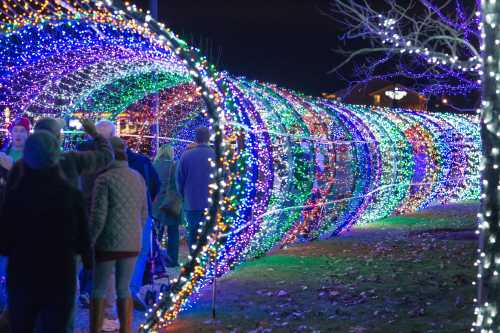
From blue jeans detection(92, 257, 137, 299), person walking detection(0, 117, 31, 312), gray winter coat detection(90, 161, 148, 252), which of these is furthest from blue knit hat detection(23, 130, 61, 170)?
person walking detection(0, 117, 31, 312)

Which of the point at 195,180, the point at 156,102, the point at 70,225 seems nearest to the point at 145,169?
the point at 195,180

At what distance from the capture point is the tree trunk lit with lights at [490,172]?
20.3 ft

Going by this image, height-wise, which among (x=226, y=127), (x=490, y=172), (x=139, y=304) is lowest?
(x=139, y=304)

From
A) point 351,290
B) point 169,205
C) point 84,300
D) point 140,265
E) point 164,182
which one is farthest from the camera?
point 164,182

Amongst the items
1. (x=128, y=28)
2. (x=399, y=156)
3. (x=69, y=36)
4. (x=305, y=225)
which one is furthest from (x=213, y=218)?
(x=399, y=156)

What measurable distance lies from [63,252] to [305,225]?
27.8ft

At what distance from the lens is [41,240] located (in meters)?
5.27

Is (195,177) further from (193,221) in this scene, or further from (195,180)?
(193,221)

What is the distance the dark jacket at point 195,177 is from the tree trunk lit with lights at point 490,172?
4.48 meters

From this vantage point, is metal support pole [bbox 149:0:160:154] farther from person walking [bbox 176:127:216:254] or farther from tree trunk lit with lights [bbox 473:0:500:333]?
tree trunk lit with lights [bbox 473:0:500:333]

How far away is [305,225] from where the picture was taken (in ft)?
44.5

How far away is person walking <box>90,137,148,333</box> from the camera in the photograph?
22.6 ft

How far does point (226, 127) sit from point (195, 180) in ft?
7.14

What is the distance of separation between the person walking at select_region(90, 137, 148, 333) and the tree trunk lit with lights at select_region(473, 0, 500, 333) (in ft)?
9.11
